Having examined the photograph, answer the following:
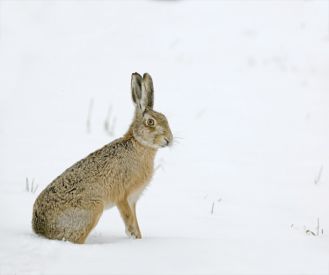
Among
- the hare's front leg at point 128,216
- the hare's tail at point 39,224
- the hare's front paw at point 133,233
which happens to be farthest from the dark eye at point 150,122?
the hare's tail at point 39,224

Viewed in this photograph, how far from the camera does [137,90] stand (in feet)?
15.1

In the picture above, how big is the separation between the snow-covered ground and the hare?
0.19 metres

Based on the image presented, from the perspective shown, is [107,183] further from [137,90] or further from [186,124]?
[186,124]

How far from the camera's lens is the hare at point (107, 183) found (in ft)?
13.6

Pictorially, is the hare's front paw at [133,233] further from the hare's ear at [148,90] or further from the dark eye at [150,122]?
the hare's ear at [148,90]

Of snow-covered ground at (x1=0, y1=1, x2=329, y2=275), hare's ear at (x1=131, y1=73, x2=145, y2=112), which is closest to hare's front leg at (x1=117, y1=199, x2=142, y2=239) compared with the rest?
snow-covered ground at (x1=0, y1=1, x2=329, y2=275)

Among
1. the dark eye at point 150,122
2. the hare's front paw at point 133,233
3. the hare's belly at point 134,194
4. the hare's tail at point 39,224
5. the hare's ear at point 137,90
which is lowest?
the hare's front paw at point 133,233

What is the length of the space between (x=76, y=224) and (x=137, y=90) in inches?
41.7

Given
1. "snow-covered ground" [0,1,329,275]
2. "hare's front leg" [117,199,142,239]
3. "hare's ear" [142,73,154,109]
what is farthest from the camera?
"hare's ear" [142,73,154,109]

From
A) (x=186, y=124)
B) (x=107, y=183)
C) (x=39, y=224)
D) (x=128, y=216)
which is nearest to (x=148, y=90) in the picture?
(x=107, y=183)

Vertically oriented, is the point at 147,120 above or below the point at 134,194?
above

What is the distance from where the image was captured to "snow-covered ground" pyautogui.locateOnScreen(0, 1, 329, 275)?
Result: 3930mm

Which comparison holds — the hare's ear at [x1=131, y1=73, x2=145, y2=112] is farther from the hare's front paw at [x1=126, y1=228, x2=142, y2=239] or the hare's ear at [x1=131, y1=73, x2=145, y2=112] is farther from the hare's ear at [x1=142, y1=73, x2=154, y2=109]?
the hare's front paw at [x1=126, y1=228, x2=142, y2=239]

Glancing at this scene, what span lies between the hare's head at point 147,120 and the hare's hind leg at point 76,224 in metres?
0.69
